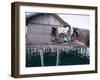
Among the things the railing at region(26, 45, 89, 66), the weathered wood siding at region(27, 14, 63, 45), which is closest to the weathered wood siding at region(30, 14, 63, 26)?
the weathered wood siding at region(27, 14, 63, 45)

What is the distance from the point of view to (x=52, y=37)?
182cm

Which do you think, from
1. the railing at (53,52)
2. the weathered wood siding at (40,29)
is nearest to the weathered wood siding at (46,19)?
the weathered wood siding at (40,29)

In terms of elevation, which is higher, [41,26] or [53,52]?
[41,26]

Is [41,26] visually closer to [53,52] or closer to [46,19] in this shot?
[46,19]

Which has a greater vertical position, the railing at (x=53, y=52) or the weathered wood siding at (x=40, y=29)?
the weathered wood siding at (x=40, y=29)

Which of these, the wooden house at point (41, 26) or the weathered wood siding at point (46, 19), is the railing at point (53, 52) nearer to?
the wooden house at point (41, 26)

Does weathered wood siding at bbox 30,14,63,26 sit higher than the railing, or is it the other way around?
weathered wood siding at bbox 30,14,63,26

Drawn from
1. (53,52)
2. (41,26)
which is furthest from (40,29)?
(53,52)

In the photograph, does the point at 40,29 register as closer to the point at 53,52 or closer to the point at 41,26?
the point at 41,26

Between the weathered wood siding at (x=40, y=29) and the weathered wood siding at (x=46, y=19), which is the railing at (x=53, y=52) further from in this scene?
the weathered wood siding at (x=46, y=19)

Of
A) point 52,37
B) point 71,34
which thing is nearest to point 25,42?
point 52,37

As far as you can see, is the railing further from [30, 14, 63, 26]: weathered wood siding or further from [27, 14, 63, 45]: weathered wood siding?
[30, 14, 63, 26]: weathered wood siding

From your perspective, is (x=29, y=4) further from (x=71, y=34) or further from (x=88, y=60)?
(x=88, y=60)

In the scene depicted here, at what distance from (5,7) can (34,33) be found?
269 mm
